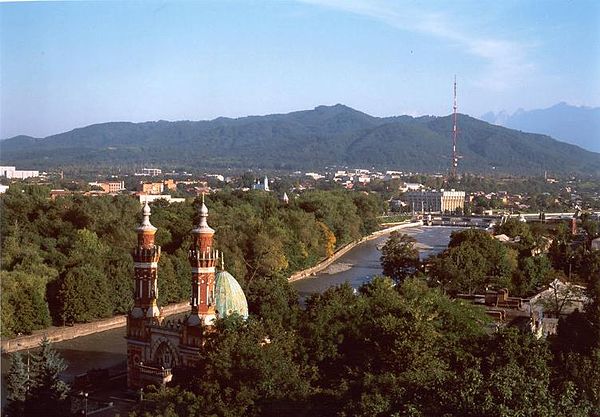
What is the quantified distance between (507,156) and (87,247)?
80.8 metres

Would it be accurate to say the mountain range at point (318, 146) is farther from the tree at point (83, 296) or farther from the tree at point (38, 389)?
the tree at point (38, 389)

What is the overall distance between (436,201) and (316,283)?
101ft

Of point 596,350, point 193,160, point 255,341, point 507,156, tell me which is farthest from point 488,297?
point 507,156

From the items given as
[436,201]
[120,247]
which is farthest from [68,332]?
[436,201]

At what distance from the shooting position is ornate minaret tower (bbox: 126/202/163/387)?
8078 mm

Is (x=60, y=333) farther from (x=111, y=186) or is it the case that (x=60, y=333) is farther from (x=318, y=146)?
(x=318, y=146)

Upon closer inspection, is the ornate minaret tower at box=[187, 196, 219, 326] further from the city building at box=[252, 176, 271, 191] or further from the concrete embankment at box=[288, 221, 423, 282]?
the city building at box=[252, 176, 271, 191]

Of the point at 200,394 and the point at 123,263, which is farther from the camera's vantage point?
the point at 123,263

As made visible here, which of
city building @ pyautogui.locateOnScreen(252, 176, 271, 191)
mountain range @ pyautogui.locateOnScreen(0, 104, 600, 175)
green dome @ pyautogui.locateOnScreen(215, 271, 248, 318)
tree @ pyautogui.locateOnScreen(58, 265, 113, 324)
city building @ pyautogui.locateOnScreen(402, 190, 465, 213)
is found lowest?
city building @ pyautogui.locateOnScreen(402, 190, 465, 213)

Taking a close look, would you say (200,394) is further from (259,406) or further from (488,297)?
(488,297)

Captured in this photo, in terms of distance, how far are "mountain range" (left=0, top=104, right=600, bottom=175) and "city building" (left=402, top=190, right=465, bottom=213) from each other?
26.3 meters

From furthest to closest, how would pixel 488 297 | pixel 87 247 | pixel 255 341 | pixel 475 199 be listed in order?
pixel 475 199
pixel 87 247
pixel 488 297
pixel 255 341

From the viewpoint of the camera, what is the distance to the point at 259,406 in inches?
236

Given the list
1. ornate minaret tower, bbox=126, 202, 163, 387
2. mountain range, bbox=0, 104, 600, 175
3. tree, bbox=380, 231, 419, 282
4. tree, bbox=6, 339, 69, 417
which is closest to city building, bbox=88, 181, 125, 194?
tree, bbox=380, 231, 419, 282
